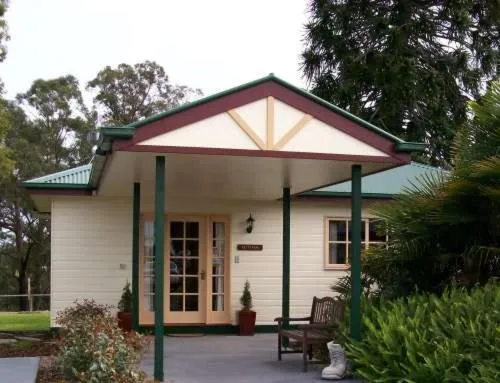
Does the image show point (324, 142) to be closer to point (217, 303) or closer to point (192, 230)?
point (192, 230)

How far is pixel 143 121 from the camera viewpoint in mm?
7961

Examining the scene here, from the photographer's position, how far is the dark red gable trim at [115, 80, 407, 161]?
318 inches

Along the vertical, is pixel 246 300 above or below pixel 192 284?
below

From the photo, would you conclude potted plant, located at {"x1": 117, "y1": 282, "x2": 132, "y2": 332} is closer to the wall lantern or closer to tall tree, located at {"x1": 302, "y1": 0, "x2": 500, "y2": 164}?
the wall lantern

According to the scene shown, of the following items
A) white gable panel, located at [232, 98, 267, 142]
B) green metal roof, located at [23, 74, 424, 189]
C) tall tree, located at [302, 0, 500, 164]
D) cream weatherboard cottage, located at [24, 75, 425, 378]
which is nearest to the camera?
green metal roof, located at [23, 74, 424, 189]

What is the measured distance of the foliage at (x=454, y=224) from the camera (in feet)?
29.0

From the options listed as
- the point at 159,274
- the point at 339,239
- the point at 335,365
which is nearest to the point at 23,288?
the point at 339,239

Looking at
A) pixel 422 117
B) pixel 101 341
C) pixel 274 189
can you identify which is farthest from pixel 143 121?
pixel 422 117

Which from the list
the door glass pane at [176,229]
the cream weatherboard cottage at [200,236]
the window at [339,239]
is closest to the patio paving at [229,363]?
the cream weatherboard cottage at [200,236]

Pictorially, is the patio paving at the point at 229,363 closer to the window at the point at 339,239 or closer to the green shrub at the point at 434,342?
the green shrub at the point at 434,342

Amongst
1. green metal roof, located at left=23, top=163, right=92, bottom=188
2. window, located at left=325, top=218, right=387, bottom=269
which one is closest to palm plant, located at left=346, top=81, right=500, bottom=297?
window, located at left=325, top=218, right=387, bottom=269

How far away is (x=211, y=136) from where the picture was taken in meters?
8.23

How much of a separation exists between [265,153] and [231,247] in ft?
20.4

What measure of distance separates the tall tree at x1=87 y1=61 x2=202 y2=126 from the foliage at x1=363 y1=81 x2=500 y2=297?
85.2 ft
